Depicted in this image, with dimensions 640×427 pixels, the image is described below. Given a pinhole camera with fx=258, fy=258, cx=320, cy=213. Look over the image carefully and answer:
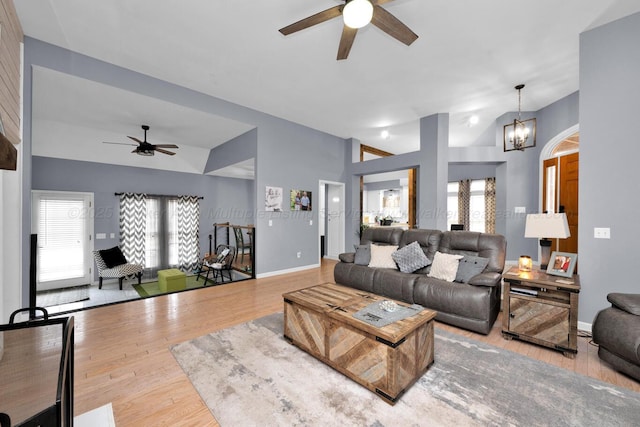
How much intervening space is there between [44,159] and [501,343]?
26.7 feet

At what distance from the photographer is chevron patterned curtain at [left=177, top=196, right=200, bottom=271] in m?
6.99

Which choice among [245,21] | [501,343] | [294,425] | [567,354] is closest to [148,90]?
[245,21]

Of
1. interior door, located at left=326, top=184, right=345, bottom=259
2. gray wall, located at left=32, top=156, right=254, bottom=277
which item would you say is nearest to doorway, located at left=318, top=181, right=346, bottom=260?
interior door, located at left=326, top=184, right=345, bottom=259

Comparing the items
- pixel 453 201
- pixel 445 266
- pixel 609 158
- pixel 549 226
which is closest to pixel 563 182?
pixel 609 158

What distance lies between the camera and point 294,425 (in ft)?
5.16

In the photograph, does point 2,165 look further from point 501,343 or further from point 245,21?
point 501,343

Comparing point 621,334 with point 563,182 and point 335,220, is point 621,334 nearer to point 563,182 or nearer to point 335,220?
point 563,182

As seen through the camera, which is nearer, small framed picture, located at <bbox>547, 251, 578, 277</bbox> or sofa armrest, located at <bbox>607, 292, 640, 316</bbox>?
sofa armrest, located at <bbox>607, 292, 640, 316</bbox>

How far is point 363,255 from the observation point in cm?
401

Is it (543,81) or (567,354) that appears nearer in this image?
(567,354)

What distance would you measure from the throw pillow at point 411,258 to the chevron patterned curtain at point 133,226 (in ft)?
20.1

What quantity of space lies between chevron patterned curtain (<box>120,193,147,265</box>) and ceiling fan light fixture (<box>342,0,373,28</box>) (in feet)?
20.8

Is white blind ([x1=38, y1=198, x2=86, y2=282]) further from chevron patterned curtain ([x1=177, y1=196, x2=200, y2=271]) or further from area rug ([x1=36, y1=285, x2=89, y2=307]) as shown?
chevron patterned curtain ([x1=177, y1=196, x2=200, y2=271])

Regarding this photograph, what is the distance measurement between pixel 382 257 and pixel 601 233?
2351 millimetres
